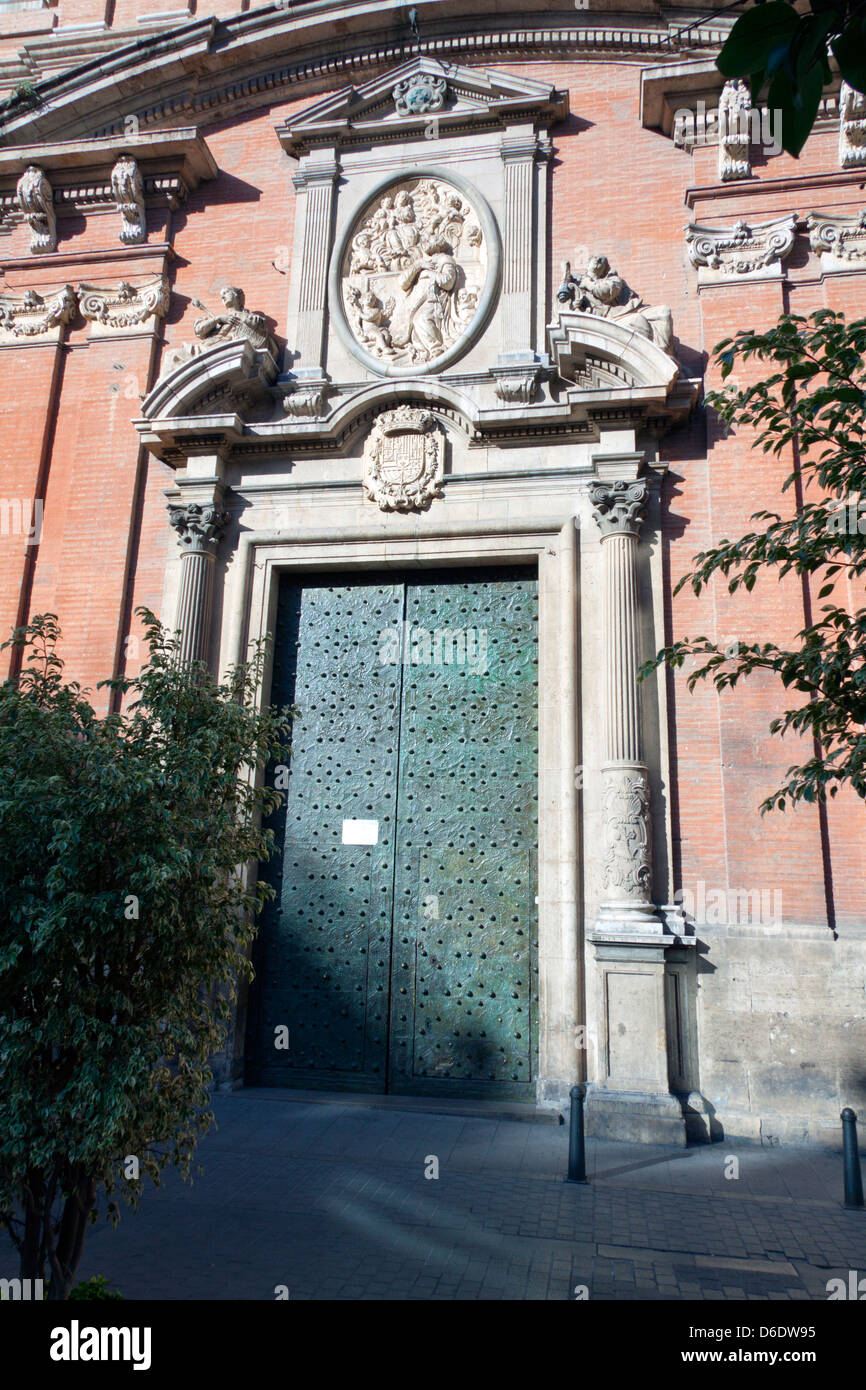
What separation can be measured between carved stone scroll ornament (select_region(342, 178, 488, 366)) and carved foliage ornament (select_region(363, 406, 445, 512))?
81 cm

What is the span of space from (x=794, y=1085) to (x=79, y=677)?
7770mm

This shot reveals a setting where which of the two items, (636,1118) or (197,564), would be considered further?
(197,564)

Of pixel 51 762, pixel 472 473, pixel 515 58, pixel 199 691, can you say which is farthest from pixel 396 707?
pixel 515 58

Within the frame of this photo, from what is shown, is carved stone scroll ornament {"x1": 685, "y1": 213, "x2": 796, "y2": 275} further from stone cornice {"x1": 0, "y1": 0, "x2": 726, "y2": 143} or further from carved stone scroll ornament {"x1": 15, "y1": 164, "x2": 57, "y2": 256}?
carved stone scroll ornament {"x1": 15, "y1": 164, "x2": 57, "y2": 256}

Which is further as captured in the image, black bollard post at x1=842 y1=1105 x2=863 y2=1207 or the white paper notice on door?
the white paper notice on door

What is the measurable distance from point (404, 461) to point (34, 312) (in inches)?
208

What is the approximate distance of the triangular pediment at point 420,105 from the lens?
1034 cm

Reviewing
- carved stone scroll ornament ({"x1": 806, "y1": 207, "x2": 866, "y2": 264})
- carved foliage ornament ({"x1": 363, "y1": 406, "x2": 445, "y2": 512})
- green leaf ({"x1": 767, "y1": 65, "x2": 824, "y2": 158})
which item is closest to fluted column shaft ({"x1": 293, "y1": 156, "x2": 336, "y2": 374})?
carved foliage ornament ({"x1": 363, "y1": 406, "x2": 445, "y2": 512})

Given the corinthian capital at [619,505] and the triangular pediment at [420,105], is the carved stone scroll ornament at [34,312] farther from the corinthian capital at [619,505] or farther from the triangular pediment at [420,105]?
the corinthian capital at [619,505]

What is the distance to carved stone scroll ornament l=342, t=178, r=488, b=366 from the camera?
10.0 m

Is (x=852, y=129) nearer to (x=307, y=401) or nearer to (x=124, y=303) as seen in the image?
(x=307, y=401)

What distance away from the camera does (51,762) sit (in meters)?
4.00

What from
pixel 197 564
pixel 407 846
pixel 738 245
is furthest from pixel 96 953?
pixel 738 245

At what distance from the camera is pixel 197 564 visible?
955cm
